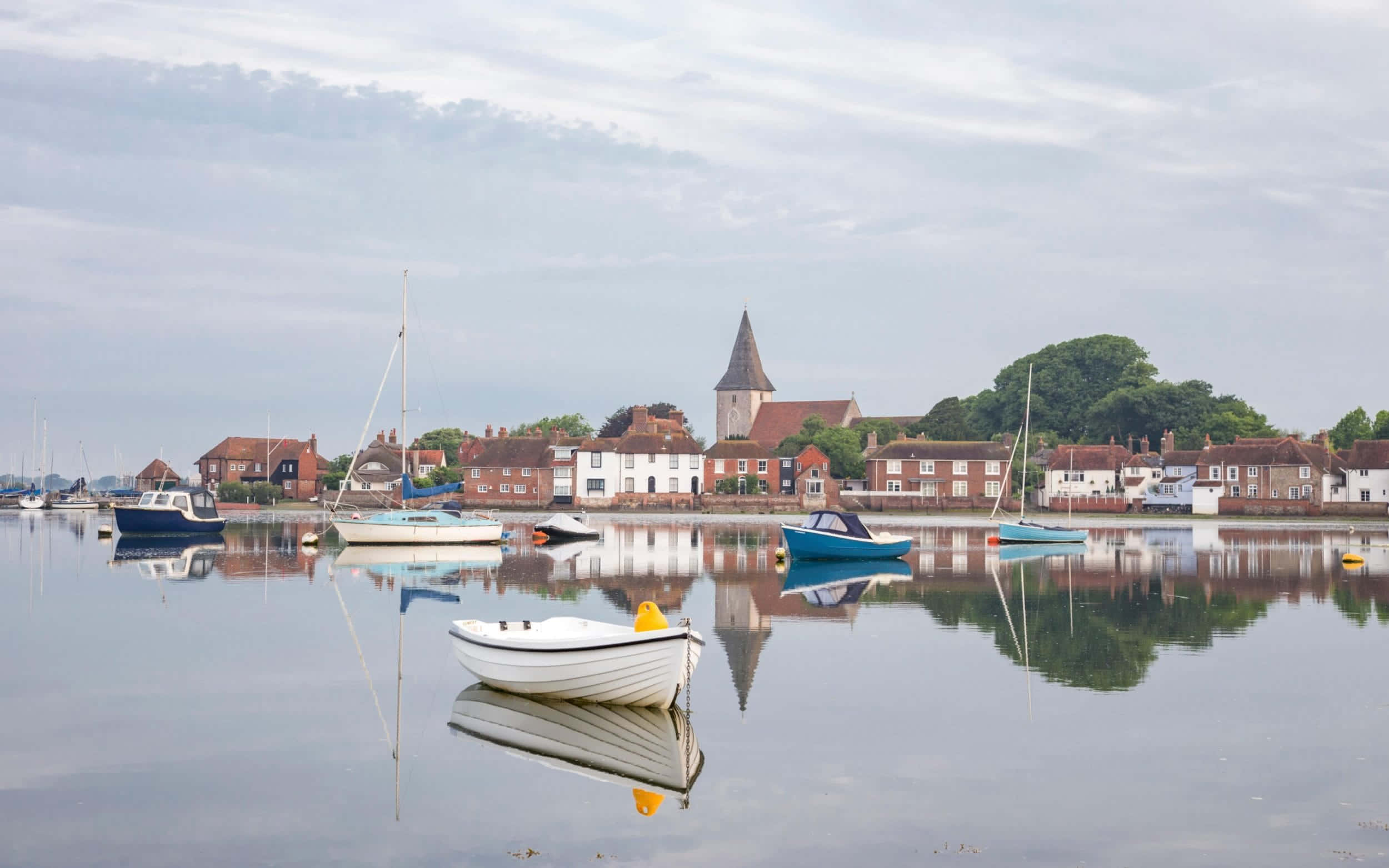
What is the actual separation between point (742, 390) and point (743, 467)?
139ft

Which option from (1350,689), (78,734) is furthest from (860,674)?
(78,734)

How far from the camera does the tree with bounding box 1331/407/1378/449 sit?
116 meters

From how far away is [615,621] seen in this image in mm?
25844


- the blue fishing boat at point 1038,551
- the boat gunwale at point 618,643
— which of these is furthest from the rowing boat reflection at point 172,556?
the blue fishing boat at point 1038,551

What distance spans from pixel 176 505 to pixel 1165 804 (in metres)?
52.4

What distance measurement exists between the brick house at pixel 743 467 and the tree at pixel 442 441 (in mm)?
39593

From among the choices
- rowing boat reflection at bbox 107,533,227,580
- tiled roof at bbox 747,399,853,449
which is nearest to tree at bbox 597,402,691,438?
tiled roof at bbox 747,399,853,449

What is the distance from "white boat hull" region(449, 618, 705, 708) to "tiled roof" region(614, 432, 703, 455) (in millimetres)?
84763

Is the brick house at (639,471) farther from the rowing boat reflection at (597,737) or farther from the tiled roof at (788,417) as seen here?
the rowing boat reflection at (597,737)

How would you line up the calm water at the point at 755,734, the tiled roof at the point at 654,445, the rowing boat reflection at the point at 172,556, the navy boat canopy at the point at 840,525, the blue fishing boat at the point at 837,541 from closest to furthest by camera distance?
the calm water at the point at 755,734, the rowing boat reflection at the point at 172,556, the blue fishing boat at the point at 837,541, the navy boat canopy at the point at 840,525, the tiled roof at the point at 654,445

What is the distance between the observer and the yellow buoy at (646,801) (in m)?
12.9

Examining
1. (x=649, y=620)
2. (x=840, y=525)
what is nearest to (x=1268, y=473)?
(x=840, y=525)

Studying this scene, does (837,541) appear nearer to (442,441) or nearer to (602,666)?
(602,666)

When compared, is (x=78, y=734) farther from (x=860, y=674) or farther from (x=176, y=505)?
(x=176, y=505)
